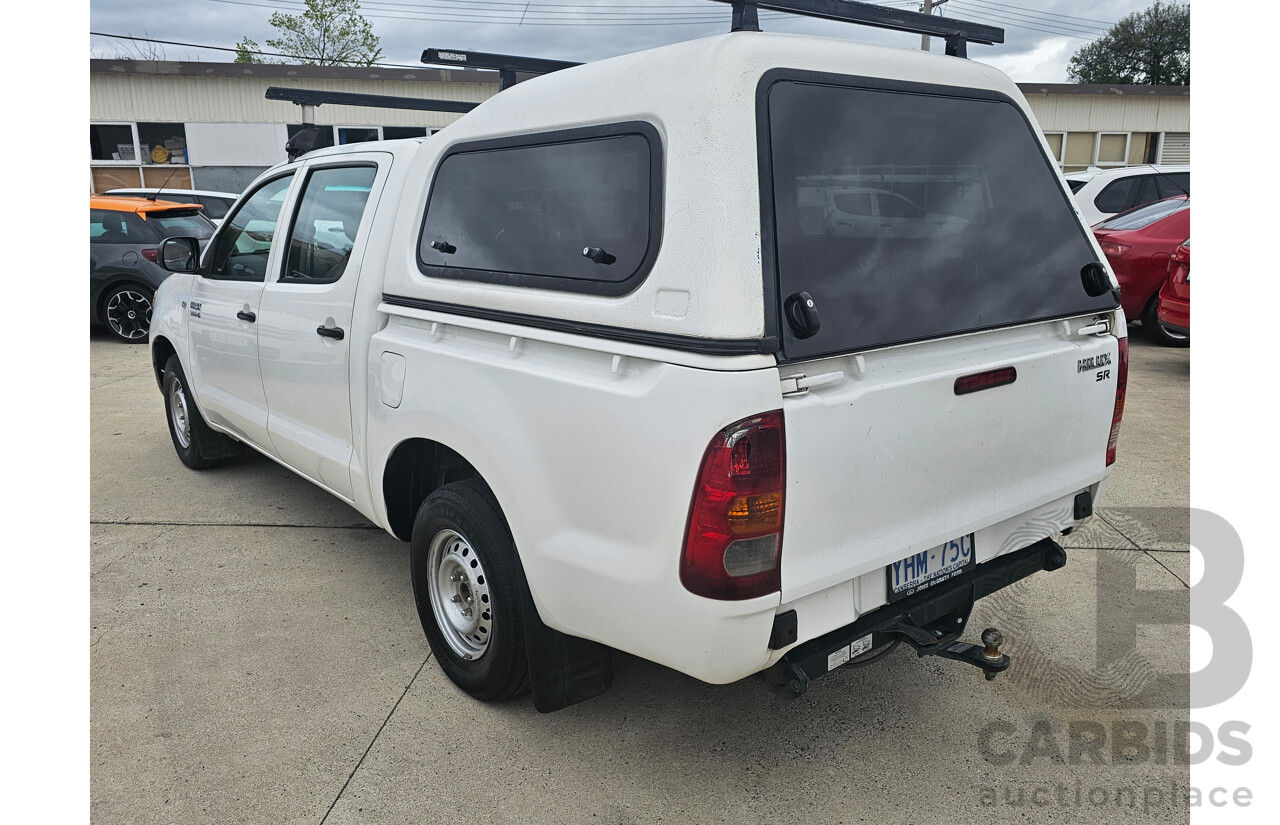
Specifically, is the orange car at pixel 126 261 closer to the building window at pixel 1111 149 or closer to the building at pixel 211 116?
the building at pixel 211 116

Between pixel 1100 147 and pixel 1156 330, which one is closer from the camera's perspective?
pixel 1156 330

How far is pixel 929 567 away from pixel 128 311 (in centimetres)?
1078

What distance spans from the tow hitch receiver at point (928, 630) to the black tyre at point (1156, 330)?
7531 millimetres

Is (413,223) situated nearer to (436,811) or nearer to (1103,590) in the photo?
(436,811)

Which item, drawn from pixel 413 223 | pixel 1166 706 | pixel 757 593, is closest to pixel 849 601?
pixel 757 593

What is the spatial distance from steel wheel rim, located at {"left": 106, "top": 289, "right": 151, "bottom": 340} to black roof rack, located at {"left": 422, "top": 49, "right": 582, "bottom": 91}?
8664 mm

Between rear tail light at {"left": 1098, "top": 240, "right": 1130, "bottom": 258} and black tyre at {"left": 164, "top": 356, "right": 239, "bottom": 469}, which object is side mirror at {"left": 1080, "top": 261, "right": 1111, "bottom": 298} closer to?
black tyre at {"left": 164, "top": 356, "right": 239, "bottom": 469}

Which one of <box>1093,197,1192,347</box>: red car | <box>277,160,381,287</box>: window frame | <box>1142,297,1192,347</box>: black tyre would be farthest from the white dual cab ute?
<box>1142,297,1192,347</box>: black tyre

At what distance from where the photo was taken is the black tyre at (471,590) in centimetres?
278

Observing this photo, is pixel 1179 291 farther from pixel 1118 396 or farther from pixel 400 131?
pixel 400 131

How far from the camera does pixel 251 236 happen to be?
14.5ft

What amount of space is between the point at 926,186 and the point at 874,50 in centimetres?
44

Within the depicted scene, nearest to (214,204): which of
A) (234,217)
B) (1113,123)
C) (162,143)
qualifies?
(162,143)

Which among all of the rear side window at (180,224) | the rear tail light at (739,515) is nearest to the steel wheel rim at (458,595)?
the rear tail light at (739,515)
